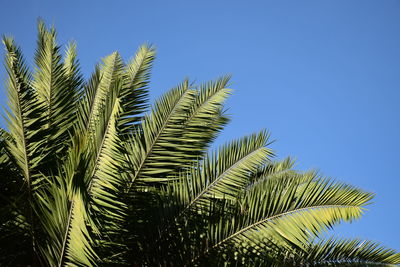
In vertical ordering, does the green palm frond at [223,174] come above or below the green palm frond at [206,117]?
below

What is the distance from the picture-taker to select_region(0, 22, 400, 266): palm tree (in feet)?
12.4

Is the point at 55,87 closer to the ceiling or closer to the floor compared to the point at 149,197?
closer to the ceiling

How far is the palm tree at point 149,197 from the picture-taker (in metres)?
3.77

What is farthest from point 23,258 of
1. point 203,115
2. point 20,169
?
point 203,115

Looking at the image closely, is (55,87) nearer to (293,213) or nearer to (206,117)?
(206,117)

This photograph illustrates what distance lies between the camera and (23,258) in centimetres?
433

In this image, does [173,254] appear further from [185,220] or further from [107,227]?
[107,227]

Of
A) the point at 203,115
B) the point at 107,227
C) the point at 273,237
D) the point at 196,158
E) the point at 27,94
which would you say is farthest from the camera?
the point at 203,115

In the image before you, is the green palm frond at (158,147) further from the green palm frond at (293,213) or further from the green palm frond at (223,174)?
the green palm frond at (293,213)

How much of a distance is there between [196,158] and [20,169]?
1938 millimetres

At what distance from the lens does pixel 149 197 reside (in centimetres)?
508

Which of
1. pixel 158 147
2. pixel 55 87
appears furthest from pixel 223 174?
pixel 55 87

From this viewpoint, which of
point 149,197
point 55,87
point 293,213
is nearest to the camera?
point 293,213

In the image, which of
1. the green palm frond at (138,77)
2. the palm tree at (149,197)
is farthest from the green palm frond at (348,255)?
the green palm frond at (138,77)
